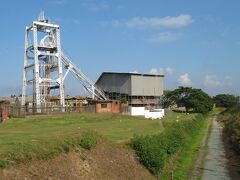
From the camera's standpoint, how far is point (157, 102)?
302ft

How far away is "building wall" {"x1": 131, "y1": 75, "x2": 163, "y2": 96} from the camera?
8528cm

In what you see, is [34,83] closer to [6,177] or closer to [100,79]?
[100,79]

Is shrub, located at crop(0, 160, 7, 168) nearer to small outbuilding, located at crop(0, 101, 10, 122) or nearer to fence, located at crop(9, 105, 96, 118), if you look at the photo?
small outbuilding, located at crop(0, 101, 10, 122)

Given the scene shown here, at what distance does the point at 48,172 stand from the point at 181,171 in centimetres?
1664

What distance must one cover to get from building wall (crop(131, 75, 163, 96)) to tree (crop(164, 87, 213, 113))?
2890cm

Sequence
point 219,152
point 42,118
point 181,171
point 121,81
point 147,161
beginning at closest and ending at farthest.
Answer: point 147,161, point 181,171, point 219,152, point 42,118, point 121,81

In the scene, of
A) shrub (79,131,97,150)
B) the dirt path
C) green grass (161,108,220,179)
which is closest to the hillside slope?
shrub (79,131,97,150)

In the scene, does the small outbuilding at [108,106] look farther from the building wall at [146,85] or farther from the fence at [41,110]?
the building wall at [146,85]

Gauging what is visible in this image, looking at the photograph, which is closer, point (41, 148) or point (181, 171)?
point (41, 148)

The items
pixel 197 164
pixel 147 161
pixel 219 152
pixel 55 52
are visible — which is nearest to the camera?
pixel 147 161

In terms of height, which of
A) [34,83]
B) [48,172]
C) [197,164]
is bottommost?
[197,164]

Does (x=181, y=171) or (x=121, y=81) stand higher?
(x=121, y=81)

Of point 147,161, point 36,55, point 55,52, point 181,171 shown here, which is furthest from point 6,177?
point 55,52

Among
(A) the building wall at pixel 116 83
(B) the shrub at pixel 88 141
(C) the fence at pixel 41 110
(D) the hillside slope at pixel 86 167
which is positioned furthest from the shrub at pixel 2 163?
(A) the building wall at pixel 116 83
